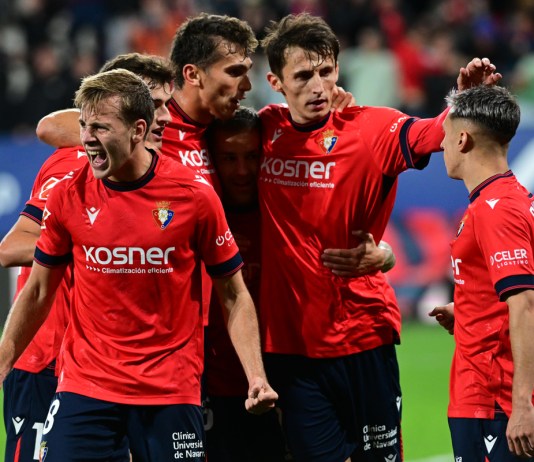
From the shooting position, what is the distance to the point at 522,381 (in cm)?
486

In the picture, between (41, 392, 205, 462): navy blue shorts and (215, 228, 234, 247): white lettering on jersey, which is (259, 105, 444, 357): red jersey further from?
(41, 392, 205, 462): navy blue shorts

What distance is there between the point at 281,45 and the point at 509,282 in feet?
6.93

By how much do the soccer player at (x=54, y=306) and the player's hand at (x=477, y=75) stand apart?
1.53m

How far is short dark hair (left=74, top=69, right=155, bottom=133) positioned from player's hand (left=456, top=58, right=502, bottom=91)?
1662mm

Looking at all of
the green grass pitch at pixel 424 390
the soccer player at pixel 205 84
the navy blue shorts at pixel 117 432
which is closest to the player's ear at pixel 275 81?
the soccer player at pixel 205 84

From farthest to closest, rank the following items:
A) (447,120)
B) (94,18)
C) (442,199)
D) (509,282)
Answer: (94,18) < (442,199) < (447,120) < (509,282)

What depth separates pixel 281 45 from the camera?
248 inches

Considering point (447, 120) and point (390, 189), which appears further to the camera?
point (390, 189)

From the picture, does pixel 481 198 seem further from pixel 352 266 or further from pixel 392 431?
pixel 392 431

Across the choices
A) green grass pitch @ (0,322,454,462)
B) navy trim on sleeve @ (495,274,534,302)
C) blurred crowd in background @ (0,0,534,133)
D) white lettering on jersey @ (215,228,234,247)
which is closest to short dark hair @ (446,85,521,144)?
navy trim on sleeve @ (495,274,534,302)

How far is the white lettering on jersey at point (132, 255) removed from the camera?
5.13 metres

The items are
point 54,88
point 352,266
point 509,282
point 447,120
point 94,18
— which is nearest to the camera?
point 509,282

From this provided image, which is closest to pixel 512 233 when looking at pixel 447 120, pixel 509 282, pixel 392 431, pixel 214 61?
pixel 509 282

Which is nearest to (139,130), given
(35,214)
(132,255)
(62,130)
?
(132,255)
